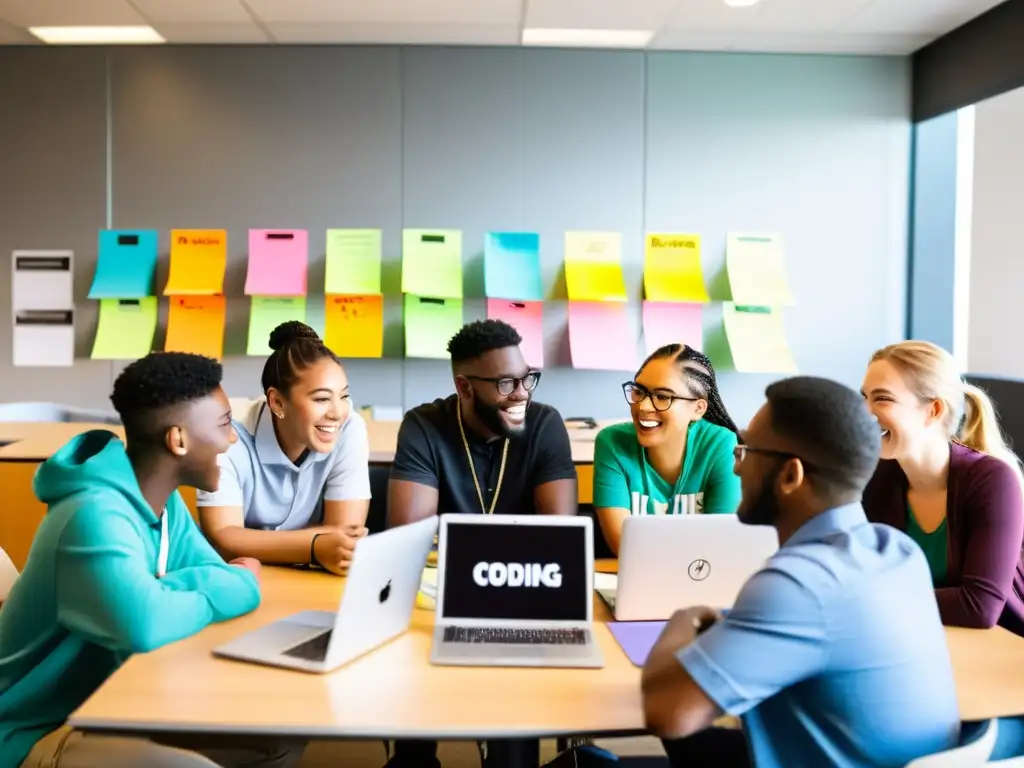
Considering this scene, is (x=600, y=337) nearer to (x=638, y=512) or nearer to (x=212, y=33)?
(x=638, y=512)

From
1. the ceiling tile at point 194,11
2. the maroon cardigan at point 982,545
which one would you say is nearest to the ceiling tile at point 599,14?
the ceiling tile at point 194,11

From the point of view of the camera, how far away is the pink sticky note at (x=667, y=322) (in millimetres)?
3887

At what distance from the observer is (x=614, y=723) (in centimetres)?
126

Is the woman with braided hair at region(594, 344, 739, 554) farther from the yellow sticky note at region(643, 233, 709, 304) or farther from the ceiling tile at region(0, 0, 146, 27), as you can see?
the ceiling tile at region(0, 0, 146, 27)

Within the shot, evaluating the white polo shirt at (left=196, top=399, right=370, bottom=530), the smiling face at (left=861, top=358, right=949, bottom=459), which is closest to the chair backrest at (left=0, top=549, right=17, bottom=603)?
the white polo shirt at (left=196, top=399, right=370, bottom=530)

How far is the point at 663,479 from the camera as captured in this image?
2.20m

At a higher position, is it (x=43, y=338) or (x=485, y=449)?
(x=43, y=338)

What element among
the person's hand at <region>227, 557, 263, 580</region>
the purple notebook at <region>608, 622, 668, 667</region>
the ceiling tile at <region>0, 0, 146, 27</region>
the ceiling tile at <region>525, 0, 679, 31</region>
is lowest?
the purple notebook at <region>608, 622, 668, 667</region>

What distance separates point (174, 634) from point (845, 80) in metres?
3.59

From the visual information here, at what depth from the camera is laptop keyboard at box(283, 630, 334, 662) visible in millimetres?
1459

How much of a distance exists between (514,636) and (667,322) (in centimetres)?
250

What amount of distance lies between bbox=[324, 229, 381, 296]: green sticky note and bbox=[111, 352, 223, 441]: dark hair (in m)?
2.16

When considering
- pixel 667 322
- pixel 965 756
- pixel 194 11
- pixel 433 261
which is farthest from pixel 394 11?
pixel 965 756

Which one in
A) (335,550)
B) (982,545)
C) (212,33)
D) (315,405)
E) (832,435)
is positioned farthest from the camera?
(212,33)
